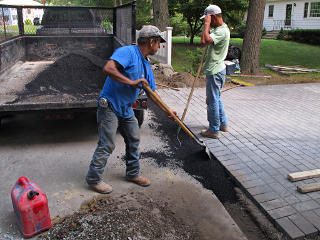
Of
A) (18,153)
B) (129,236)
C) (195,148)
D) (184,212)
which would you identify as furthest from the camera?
(195,148)

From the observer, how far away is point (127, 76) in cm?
318

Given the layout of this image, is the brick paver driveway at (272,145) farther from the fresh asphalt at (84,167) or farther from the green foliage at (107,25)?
the green foliage at (107,25)

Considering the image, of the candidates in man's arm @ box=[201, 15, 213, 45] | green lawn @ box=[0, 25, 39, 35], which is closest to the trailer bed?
green lawn @ box=[0, 25, 39, 35]

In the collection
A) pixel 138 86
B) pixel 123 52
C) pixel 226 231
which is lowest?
pixel 226 231

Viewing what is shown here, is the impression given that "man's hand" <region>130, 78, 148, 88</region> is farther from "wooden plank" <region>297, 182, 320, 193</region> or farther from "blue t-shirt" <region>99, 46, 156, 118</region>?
"wooden plank" <region>297, 182, 320, 193</region>

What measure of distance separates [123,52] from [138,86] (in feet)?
1.23

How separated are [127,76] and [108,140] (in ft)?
2.42

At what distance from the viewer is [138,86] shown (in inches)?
126

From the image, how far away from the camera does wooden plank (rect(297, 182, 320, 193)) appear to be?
137 inches

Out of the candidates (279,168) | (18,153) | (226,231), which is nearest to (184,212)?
(226,231)

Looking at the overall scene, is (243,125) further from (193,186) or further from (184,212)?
(184,212)

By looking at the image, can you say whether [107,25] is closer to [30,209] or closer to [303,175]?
[303,175]

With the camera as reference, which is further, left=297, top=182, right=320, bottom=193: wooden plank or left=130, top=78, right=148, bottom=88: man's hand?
left=297, top=182, right=320, bottom=193: wooden plank

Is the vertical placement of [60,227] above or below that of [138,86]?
below
